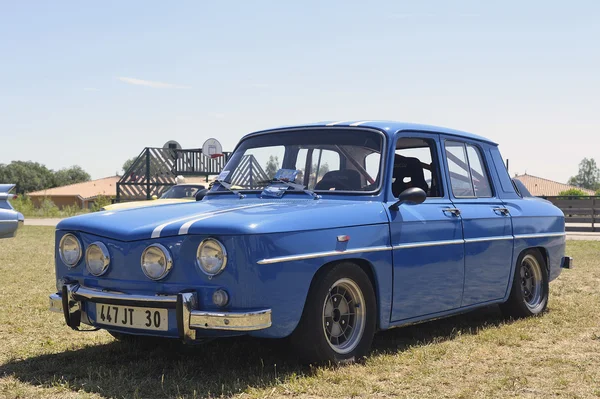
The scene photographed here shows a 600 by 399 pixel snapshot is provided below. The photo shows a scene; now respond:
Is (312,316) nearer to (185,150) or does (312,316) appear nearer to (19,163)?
(185,150)

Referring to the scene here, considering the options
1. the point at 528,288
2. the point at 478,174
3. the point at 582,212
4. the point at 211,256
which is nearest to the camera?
the point at 211,256

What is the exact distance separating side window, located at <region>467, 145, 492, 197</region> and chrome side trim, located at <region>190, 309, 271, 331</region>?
9.92ft

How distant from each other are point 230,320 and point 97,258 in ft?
3.74

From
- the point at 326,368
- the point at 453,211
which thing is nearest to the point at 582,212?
the point at 453,211

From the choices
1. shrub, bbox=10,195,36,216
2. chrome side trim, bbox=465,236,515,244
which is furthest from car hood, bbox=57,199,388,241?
shrub, bbox=10,195,36,216

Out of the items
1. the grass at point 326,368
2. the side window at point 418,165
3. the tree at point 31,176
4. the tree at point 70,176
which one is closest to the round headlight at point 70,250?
the grass at point 326,368

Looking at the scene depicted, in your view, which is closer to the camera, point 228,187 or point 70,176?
point 228,187

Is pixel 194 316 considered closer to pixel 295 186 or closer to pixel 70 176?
pixel 295 186

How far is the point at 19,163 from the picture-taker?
383ft

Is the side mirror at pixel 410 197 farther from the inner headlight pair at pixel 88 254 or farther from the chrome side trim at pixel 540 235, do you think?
the inner headlight pair at pixel 88 254

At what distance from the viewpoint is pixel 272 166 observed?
20.9 feet

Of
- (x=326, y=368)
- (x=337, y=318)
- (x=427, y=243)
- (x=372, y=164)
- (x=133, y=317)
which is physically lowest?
(x=326, y=368)

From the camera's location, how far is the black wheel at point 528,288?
7215 millimetres

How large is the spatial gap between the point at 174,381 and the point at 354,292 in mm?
1334
